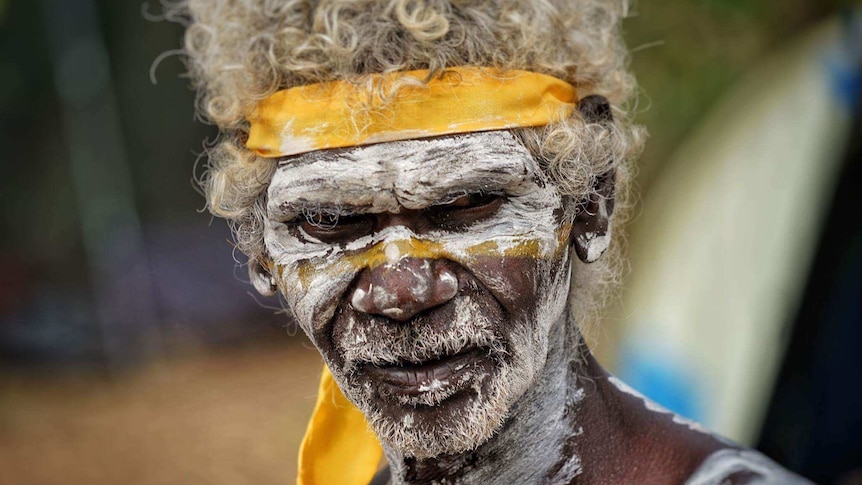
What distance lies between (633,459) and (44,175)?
7263 mm

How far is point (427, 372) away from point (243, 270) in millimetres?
2716

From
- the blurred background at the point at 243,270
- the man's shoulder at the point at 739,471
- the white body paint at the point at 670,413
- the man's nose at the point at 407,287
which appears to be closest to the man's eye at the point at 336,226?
the man's nose at the point at 407,287

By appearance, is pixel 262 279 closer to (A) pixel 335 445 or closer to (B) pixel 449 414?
(A) pixel 335 445

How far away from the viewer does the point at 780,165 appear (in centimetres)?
516

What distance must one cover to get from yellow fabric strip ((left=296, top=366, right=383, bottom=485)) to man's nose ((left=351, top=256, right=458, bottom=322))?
72 centimetres

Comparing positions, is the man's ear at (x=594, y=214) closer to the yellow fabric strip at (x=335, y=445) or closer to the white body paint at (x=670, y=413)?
the white body paint at (x=670, y=413)

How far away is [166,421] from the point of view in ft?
26.2

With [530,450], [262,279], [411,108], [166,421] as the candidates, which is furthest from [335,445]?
[166,421]

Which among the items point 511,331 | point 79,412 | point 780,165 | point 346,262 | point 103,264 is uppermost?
point 346,262

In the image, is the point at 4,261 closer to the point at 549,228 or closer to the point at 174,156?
the point at 174,156

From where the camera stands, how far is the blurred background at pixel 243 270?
5.06m

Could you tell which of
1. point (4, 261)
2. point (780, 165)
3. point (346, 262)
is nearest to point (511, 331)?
point (346, 262)

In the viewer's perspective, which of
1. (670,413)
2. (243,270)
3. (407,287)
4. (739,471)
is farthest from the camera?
(243,270)

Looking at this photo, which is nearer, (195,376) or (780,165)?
(780,165)
